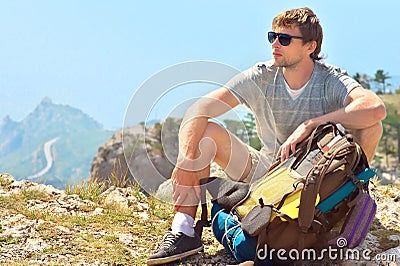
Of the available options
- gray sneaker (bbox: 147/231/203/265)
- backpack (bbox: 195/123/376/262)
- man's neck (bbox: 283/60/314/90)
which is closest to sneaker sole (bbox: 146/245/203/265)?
gray sneaker (bbox: 147/231/203/265)

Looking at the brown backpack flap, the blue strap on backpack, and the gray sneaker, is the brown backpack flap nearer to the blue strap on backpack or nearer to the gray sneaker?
the blue strap on backpack

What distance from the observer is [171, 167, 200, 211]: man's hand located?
4.41 meters

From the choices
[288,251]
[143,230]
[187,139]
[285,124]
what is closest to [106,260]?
[143,230]

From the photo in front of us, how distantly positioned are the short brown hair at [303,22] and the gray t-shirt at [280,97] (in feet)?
0.86

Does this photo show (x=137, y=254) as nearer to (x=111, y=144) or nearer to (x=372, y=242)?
(x=372, y=242)

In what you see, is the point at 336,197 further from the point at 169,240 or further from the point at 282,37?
the point at 282,37

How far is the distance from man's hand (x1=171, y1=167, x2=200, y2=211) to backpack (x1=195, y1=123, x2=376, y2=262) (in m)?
0.36

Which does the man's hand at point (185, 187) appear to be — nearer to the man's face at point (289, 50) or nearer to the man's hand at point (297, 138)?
the man's hand at point (297, 138)

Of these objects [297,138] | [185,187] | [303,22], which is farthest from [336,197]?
[303,22]

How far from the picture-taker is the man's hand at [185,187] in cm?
441

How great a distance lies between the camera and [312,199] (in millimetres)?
3738

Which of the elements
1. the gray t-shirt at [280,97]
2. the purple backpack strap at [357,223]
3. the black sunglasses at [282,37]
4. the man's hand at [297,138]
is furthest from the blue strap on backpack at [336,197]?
the black sunglasses at [282,37]

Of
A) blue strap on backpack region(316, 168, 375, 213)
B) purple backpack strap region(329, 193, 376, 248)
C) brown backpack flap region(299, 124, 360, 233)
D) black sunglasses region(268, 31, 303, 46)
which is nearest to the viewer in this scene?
brown backpack flap region(299, 124, 360, 233)

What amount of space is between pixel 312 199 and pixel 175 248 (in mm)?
1192
